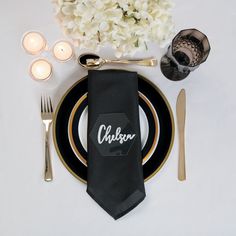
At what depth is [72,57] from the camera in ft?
2.62

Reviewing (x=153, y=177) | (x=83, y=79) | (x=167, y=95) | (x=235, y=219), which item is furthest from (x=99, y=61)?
(x=235, y=219)

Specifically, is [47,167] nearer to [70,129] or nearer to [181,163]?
[70,129]

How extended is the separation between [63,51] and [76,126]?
0.19 meters

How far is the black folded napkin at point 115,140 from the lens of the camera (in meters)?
0.76

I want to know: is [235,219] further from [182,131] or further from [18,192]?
[18,192]

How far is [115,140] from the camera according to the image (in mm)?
768

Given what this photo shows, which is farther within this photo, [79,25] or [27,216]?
[27,216]

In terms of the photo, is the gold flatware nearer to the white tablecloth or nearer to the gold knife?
the white tablecloth

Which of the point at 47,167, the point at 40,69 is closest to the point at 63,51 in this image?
the point at 40,69

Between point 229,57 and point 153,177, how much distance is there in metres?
0.37

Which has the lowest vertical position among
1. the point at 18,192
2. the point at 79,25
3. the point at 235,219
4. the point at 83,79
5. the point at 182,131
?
the point at 235,219

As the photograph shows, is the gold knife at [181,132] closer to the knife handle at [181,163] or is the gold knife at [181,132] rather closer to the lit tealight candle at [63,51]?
the knife handle at [181,163]

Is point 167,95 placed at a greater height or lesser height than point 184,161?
greater

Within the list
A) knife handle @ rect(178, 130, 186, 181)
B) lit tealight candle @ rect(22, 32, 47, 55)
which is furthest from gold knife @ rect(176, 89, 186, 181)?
lit tealight candle @ rect(22, 32, 47, 55)
